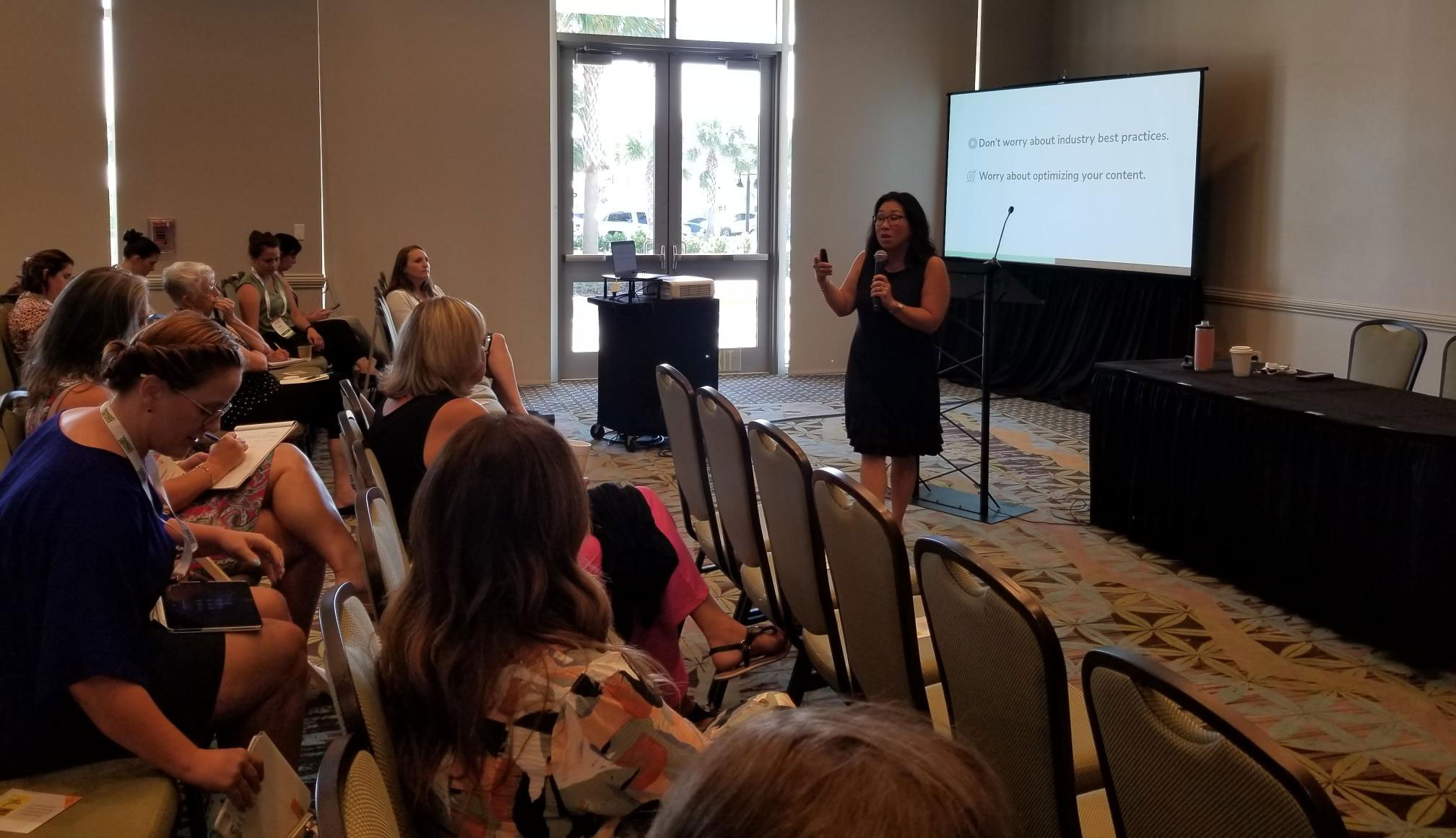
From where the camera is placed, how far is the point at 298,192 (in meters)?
8.09

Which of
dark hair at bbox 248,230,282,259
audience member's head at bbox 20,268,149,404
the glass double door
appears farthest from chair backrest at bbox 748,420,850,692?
the glass double door

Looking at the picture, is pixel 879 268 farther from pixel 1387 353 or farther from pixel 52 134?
pixel 52 134

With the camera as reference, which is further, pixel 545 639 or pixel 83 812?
pixel 83 812

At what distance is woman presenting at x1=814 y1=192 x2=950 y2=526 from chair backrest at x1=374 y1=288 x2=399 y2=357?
7.92ft

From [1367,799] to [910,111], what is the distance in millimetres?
7821

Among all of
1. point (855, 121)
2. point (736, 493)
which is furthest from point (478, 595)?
point (855, 121)

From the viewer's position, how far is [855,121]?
9.66 m

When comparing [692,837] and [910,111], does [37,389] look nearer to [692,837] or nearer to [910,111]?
[692,837]

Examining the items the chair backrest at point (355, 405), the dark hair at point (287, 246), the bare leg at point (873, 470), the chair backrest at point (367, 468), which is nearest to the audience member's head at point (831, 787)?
the chair backrest at point (367, 468)

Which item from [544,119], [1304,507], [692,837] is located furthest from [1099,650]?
[544,119]

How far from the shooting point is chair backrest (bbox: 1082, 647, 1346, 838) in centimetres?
118

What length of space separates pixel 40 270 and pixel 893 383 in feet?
12.0

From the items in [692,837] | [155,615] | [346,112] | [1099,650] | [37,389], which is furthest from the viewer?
[346,112]

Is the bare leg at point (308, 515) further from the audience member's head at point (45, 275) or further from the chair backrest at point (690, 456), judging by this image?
the audience member's head at point (45, 275)
